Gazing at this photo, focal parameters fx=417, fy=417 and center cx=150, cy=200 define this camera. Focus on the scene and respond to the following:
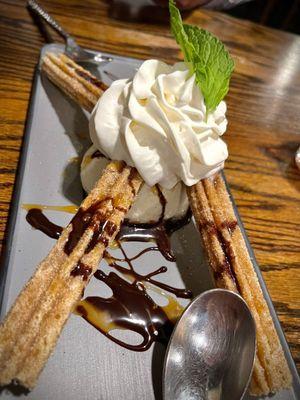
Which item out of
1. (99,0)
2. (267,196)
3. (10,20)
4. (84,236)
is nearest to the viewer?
(84,236)

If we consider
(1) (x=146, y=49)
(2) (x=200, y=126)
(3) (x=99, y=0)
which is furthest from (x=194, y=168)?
(3) (x=99, y=0)

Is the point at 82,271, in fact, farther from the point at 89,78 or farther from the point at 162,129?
the point at 89,78

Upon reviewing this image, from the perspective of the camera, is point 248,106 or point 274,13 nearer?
point 248,106

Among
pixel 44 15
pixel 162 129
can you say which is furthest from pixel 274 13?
pixel 162 129

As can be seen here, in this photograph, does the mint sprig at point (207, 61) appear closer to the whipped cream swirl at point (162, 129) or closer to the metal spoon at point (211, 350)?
the whipped cream swirl at point (162, 129)

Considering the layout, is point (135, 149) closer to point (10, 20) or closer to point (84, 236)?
point (84, 236)

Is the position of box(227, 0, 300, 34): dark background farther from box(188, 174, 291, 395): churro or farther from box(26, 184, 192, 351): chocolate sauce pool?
box(26, 184, 192, 351): chocolate sauce pool
